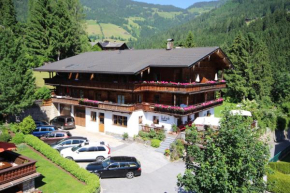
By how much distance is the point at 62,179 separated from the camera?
1844cm

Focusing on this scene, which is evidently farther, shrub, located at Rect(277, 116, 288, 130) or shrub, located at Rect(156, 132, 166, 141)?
shrub, located at Rect(277, 116, 288, 130)

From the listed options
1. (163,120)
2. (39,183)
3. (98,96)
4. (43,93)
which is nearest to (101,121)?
(98,96)

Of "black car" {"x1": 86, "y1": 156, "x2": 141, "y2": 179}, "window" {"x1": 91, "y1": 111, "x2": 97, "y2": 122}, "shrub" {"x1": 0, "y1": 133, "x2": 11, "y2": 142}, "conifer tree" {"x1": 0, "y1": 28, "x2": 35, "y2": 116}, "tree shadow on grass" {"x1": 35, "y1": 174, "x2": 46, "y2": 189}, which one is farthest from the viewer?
"window" {"x1": 91, "y1": 111, "x2": 97, "y2": 122}

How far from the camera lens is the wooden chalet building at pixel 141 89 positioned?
2852cm

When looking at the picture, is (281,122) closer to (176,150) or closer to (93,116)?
(176,150)

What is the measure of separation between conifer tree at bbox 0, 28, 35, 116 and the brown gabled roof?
676cm

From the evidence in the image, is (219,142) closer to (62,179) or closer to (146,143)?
(62,179)

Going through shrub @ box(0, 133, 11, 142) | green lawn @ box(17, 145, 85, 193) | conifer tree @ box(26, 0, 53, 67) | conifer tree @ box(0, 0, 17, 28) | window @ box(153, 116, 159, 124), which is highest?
conifer tree @ box(0, 0, 17, 28)

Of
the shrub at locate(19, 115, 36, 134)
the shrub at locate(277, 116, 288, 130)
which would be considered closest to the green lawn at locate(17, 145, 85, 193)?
the shrub at locate(19, 115, 36, 134)

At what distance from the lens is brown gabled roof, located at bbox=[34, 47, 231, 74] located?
28433 mm

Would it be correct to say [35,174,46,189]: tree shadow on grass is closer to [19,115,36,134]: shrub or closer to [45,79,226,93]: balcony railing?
[19,115,36,134]: shrub

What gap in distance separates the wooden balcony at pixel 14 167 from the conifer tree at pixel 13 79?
1005 centimetres

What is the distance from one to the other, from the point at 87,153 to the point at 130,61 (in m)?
13.9

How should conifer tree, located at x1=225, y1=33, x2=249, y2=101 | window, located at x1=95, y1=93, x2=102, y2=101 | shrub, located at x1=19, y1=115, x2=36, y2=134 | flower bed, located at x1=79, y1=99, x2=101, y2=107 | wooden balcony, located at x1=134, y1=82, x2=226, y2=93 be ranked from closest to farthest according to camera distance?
→ shrub, located at x1=19, y1=115, x2=36, y2=134 → wooden balcony, located at x1=134, y1=82, x2=226, y2=93 → flower bed, located at x1=79, y1=99, x2=101, y2=107 → window, located at x1=95, y1=93, x2=102, y2=101 → conifer tree, located at x1=225, y1=33, x2=249, y2=101
